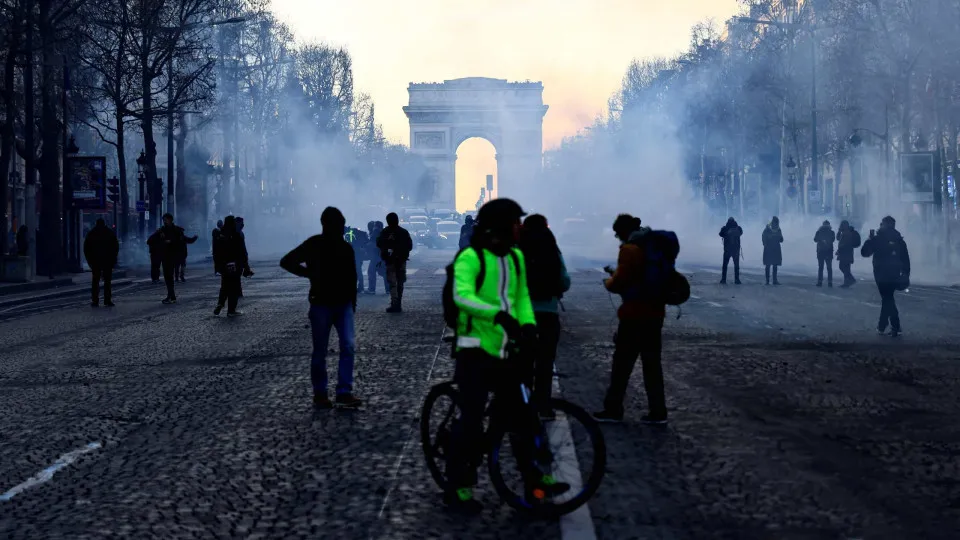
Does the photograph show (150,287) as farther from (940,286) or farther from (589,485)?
(589,485)

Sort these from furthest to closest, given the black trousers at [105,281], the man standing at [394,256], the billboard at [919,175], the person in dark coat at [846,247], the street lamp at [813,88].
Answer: the street lamp at [813,88] → the billboard at [919,175] → the person in dark coat at [846,247] → the black trousers at [105,281] → the man standing at [394,256]

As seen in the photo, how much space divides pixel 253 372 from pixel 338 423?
3682 mm

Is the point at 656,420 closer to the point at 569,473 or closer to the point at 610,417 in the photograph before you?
the point at 610,417

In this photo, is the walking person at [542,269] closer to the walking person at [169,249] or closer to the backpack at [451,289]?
the backpack at [451,289]

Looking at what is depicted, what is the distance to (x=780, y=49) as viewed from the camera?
2389 inches

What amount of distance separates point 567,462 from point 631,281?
2872 mm

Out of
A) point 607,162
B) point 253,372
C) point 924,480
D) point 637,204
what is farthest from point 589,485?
point 607,162

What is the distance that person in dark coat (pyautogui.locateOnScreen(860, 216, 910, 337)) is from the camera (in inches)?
656

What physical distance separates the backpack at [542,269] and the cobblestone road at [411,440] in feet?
3.28

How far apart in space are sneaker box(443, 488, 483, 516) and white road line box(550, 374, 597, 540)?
40 centimetres

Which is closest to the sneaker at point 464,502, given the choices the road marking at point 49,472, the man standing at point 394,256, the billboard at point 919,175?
the road marking at point 49,472

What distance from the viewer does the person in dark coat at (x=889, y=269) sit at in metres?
16.7

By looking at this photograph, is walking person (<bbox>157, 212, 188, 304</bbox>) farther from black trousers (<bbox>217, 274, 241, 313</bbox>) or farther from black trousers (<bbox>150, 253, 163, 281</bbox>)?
black trousers (<bbox>217, 274, 241, 313</bbox>)

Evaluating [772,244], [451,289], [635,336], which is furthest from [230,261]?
[451,289]
